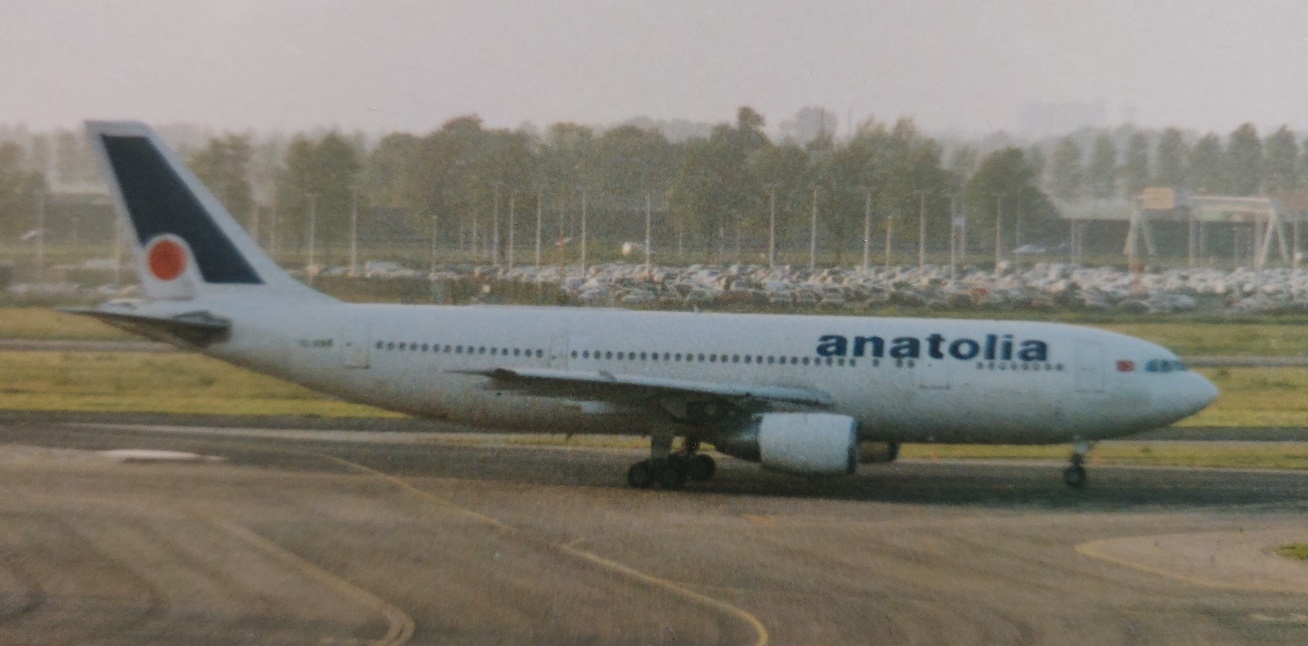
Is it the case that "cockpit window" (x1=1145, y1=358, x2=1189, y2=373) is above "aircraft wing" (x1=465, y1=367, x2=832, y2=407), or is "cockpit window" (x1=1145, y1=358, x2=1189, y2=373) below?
above

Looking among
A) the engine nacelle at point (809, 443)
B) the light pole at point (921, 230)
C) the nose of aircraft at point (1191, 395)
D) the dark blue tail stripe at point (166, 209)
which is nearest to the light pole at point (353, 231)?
the dark blue tail stripe at point (166, 209)

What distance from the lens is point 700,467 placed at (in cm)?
2773

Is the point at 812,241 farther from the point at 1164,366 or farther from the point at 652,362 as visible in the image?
the point at 1164,366

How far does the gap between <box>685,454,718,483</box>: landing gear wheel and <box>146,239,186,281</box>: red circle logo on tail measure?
11683 millimetres

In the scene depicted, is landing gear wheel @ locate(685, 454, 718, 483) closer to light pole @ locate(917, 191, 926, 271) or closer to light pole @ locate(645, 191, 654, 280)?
light pole @ locate(645, 191, 654, 280)

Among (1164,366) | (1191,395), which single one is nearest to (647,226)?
(1164,366)

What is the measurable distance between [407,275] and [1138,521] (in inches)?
856

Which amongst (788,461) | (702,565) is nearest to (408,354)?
(788,461)

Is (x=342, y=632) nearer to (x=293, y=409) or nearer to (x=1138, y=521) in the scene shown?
(x=1138, y=521)

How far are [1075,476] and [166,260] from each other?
64.8ft

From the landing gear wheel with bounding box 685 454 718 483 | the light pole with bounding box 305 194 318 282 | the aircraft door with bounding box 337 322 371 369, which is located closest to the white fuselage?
the aircraft door with bounding box 337 322 371 369

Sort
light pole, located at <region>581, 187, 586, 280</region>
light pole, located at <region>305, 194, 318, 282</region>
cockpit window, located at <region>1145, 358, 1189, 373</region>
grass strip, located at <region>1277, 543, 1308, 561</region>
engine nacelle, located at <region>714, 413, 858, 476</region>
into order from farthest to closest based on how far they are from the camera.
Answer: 1. light pole, located at <region>581, 187, 586, 280</region>
2. light pole, located at <region>305, 194, 318, 282</region>
3. cockpit window, located at <region>1145, 358, 1189, 373</region>
4. engine nacelle, located at <region>714, 413, 858, 476</region>
5. grass strip, located at <region>1277, 543, 1308, 561</region>

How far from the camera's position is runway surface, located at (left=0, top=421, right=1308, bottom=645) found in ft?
50.6

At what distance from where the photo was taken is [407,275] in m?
38.3
